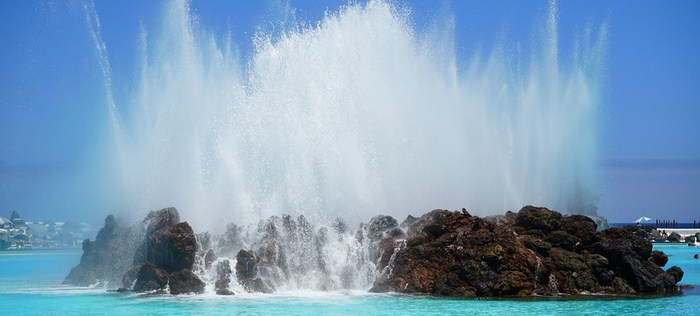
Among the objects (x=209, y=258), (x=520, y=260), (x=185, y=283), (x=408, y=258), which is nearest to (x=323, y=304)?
(x=408, y=258)

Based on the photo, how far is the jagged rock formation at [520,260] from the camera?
2514 cm

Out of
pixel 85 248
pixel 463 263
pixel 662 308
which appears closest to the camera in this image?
pixel 662 308

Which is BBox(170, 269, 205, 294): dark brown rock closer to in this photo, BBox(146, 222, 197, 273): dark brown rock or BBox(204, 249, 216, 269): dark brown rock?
BBox(146, 222, 197, 273): dark brown rock

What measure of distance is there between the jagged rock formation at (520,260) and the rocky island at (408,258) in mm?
38

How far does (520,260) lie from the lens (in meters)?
25.4

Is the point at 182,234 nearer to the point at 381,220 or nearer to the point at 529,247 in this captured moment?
the point at 381,220

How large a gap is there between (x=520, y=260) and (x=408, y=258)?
4116mm

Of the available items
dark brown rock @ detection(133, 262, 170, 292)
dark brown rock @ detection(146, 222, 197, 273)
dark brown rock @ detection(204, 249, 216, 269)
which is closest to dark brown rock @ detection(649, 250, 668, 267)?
dark brown rock @ detection(204, 249, 216, 269)

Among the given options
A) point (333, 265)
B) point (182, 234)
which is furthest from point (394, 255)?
point (182, 234)

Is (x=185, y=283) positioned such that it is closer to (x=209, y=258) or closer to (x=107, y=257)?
(x=209, y=258)

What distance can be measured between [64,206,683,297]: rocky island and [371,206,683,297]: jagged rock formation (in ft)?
0.13

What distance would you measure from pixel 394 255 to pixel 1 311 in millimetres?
13594

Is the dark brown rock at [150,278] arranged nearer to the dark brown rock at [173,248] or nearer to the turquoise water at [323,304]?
the dark brown rock at [173,248]

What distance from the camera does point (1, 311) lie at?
2255 centimetres
